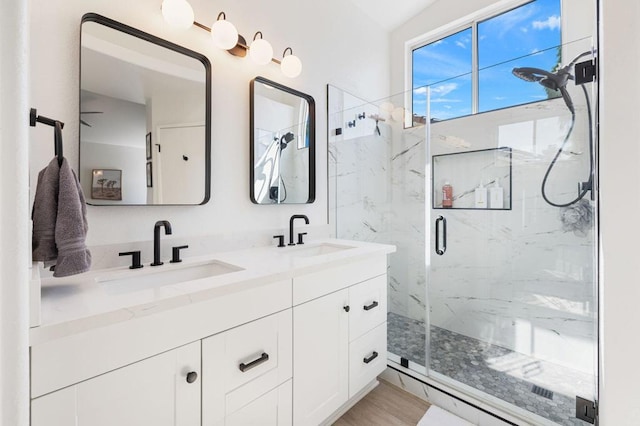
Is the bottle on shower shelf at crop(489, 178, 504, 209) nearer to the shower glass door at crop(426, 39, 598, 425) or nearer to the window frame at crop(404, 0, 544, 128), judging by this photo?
the shower glass door at crop(426, 39, 598, 425)

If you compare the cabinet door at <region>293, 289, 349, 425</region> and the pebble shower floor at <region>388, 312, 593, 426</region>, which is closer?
the cabinet door at <region>293, 289, 349, 425</region>

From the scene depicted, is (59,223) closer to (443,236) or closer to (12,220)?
(12,220)

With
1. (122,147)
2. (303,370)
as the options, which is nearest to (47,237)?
(122,147)

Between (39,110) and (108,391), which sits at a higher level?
Answer: (39,110)

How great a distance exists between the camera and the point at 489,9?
94.6 inches

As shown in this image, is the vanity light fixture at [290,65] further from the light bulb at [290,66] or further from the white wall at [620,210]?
the white wall at [620,210]

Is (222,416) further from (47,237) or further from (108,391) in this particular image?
(47,237)

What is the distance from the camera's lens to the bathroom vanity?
0.74 meters

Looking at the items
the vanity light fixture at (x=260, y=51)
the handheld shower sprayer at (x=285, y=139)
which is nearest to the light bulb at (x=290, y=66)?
the vanity light fixture at (x=260, y=51)

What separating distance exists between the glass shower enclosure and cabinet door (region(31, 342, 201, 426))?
147cm

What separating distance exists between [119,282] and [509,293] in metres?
2.50

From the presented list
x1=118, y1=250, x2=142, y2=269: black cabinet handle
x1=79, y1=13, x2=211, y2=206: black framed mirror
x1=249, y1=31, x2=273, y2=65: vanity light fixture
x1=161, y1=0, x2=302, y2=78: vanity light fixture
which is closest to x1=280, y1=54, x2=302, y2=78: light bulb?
x1=161, y1=0, x2=302, y2=78: vanity light fixture

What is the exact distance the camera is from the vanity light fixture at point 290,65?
1872mm

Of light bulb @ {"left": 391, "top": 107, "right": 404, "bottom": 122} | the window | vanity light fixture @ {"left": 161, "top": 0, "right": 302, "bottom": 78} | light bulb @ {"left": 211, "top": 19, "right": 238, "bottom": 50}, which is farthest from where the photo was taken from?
light bulb @ {"left": 391, "top": 107, "right": 404, "bottom": 122}
